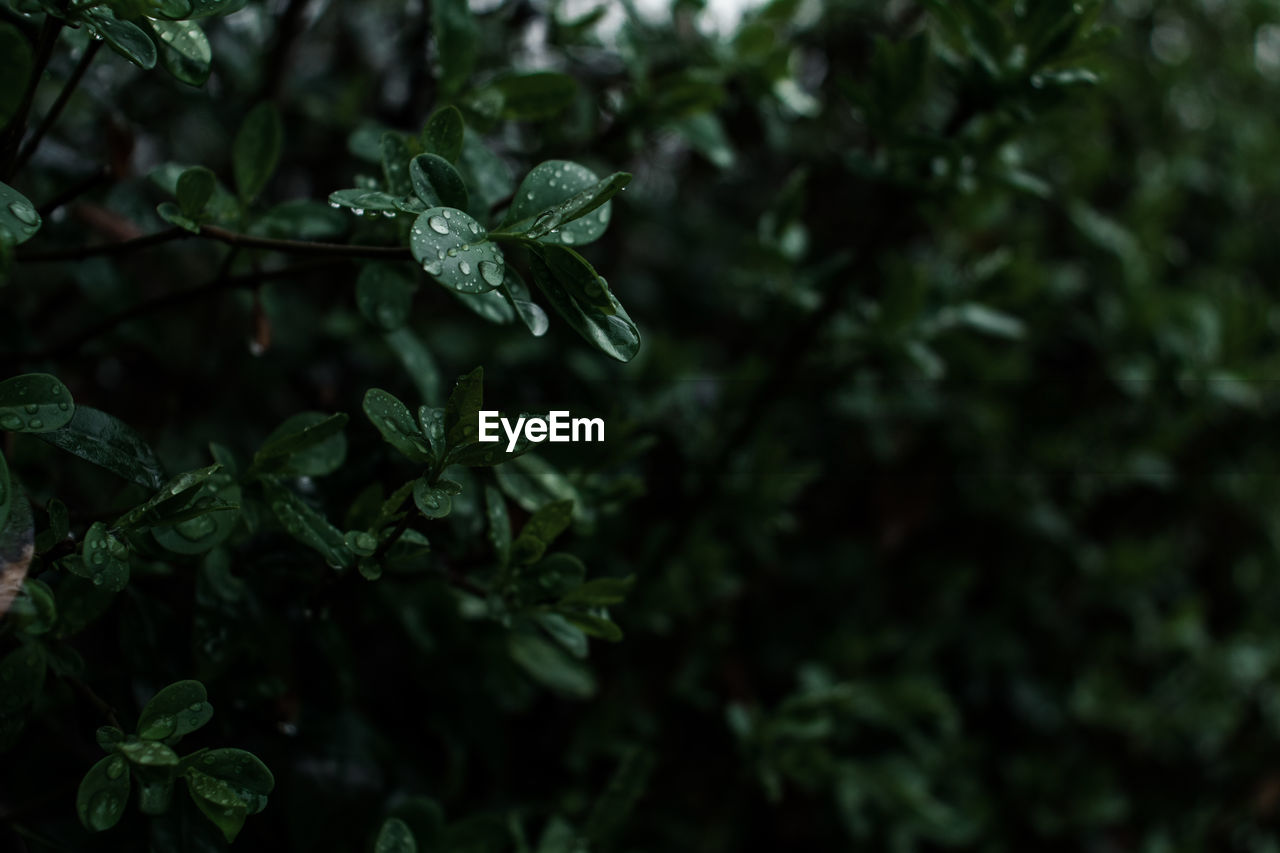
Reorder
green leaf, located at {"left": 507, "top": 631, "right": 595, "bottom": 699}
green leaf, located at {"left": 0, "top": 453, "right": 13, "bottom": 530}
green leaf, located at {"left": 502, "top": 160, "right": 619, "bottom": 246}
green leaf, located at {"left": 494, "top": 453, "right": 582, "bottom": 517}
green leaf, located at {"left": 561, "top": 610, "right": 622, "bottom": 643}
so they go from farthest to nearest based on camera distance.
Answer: green leaf, located at {"left": 507, "top": 631, "right": 595, "bottom": 699}, green leaf, located at {"left": 494, "top": 453, "right": 582, "bottom": 517}, green leaf, located at {"left": 561, "top": 610, "right": 622, "bottom": 643}, green leaf, located at {"left": 502, "top": 160, "right": 619, "bottom": 246}, green leaf, located at {"left": 0, "top": 453, "right": 13, "bottom": 530}

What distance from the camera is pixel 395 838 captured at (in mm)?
867

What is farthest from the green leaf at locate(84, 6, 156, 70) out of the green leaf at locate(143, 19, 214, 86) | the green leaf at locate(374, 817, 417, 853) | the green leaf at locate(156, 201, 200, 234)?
the green leaf at locate(374, 817, 417, 853)

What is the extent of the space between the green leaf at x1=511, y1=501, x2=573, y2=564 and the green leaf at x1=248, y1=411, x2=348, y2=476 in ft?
0.66

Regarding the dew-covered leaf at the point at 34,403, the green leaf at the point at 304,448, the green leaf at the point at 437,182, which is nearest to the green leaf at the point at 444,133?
the green leaf at the point at 437,182

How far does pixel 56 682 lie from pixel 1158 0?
2.72 meters

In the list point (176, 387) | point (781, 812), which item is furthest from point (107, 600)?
point (781, 812)

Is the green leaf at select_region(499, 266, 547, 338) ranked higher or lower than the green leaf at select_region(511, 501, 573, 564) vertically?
higher

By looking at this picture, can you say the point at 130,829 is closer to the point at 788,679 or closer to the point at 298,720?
the point at 298,720

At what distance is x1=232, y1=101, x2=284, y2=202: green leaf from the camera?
0.96 metres

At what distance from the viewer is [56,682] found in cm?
86

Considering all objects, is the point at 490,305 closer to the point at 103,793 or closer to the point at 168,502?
the point at 168,502

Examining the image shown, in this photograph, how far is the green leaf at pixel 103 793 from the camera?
70 centimetres

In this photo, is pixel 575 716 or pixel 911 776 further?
pixel 911 776

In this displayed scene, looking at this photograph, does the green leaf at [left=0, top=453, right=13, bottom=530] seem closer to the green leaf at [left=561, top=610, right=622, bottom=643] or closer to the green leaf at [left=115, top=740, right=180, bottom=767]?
the green leaf at [left=115, top=740, right=180, bottom=767]
